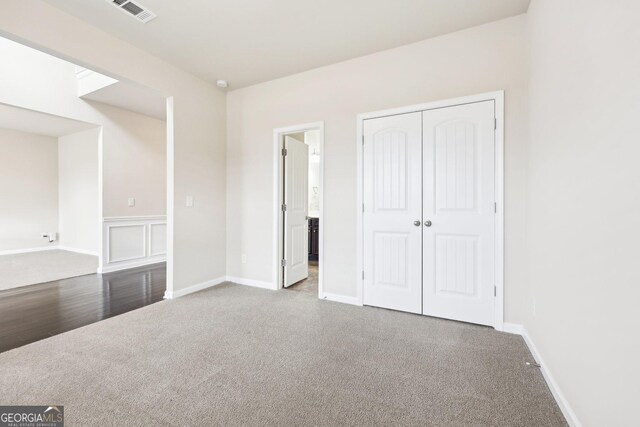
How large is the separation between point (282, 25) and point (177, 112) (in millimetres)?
1697

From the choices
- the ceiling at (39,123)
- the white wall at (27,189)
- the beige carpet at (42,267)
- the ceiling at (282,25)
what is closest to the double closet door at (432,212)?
the ceiling at (282,25)

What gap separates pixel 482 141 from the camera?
8.54ft

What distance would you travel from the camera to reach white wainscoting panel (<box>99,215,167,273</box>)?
15.6 feet

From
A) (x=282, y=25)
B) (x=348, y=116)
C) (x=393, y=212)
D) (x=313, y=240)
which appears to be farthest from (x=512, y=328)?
(x=313, y=240)

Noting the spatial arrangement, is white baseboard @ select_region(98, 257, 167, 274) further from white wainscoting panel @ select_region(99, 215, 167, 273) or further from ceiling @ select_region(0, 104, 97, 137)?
ceiling @ select_region(0, 104, 97, 137)

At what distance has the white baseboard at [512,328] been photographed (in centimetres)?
249

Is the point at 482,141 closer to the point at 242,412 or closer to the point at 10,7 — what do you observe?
the point at 242,412

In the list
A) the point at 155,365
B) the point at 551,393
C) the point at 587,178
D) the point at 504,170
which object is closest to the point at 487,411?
the point at 551,393

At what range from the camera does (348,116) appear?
3238 millimetres

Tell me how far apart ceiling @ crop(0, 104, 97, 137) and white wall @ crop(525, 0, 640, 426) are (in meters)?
6.13

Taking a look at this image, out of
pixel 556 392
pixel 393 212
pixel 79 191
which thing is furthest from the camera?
pixel 79 191

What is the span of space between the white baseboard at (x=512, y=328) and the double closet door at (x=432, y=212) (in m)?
0.14

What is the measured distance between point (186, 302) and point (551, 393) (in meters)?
3.30

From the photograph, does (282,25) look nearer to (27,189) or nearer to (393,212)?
(393,212)
